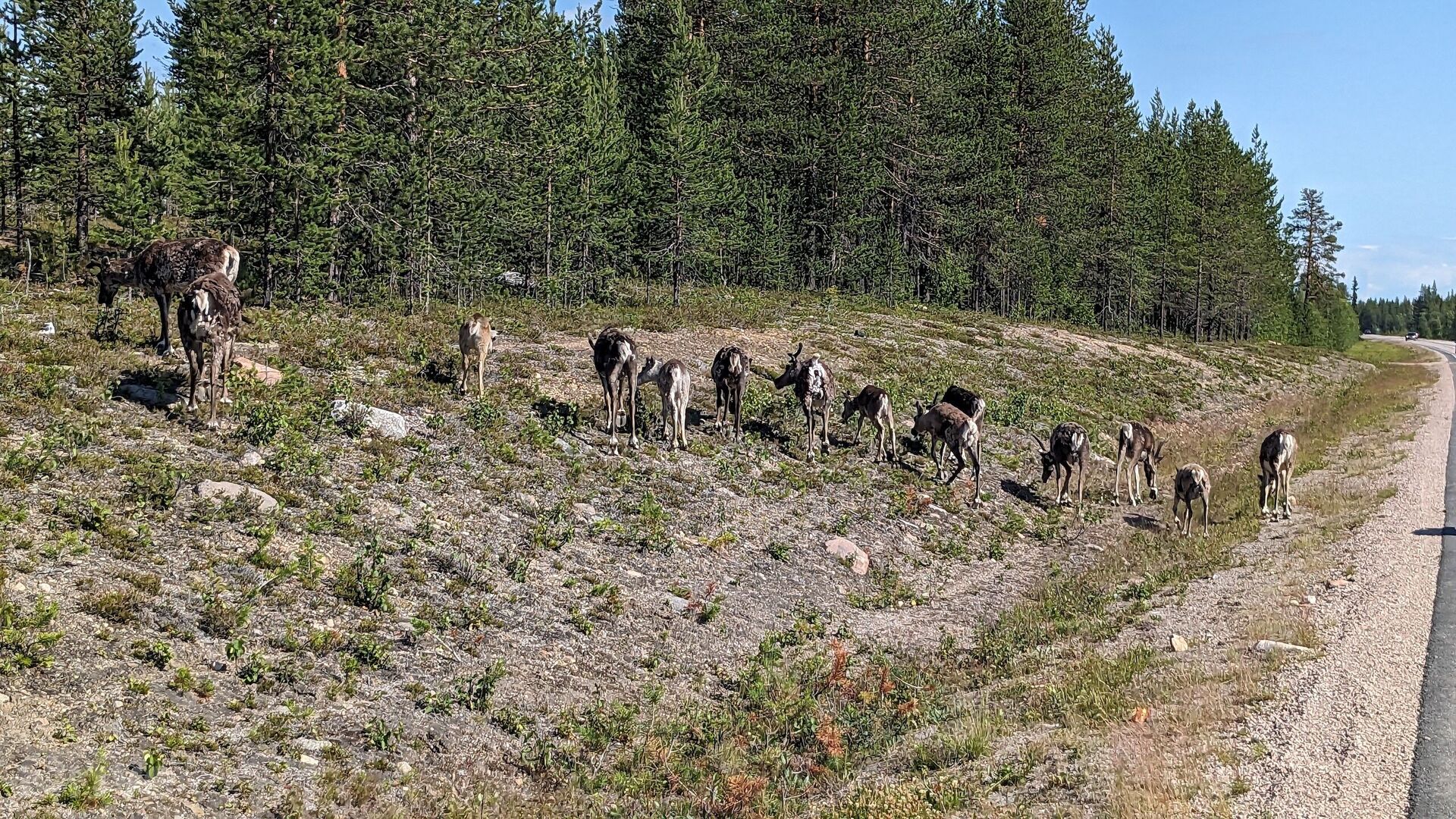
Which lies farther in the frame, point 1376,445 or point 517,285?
point 517,285

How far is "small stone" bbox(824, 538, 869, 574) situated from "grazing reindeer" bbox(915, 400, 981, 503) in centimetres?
530

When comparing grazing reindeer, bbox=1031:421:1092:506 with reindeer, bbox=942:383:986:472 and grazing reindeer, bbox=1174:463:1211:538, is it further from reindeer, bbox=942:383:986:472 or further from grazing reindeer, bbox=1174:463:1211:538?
grazing reindeer, bbox=1174:463:1211:538

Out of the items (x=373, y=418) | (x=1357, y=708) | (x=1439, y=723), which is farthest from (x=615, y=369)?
(x=1439, y=723)

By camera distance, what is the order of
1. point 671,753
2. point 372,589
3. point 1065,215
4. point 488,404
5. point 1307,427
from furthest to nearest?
point 1065,215
point 1307,427
point 488,404
point 372,589
point 671,753

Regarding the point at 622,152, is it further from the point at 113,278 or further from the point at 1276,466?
the point at 1276,466

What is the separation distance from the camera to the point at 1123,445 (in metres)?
24.5

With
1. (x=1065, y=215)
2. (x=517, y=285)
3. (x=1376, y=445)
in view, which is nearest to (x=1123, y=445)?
(x=1376, y=445)

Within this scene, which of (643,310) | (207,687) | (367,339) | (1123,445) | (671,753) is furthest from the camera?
(643,310)

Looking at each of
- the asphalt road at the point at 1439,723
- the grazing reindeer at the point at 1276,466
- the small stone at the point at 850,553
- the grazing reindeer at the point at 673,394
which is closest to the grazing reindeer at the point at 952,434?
the small stone at the point at 850,553

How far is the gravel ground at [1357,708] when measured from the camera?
7832mm

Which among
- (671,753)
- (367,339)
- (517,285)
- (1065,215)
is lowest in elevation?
(671,753)

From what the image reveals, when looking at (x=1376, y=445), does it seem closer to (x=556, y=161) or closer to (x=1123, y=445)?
(x=1123, y=445)

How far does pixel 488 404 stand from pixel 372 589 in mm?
7668

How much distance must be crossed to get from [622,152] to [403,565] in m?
31.8
